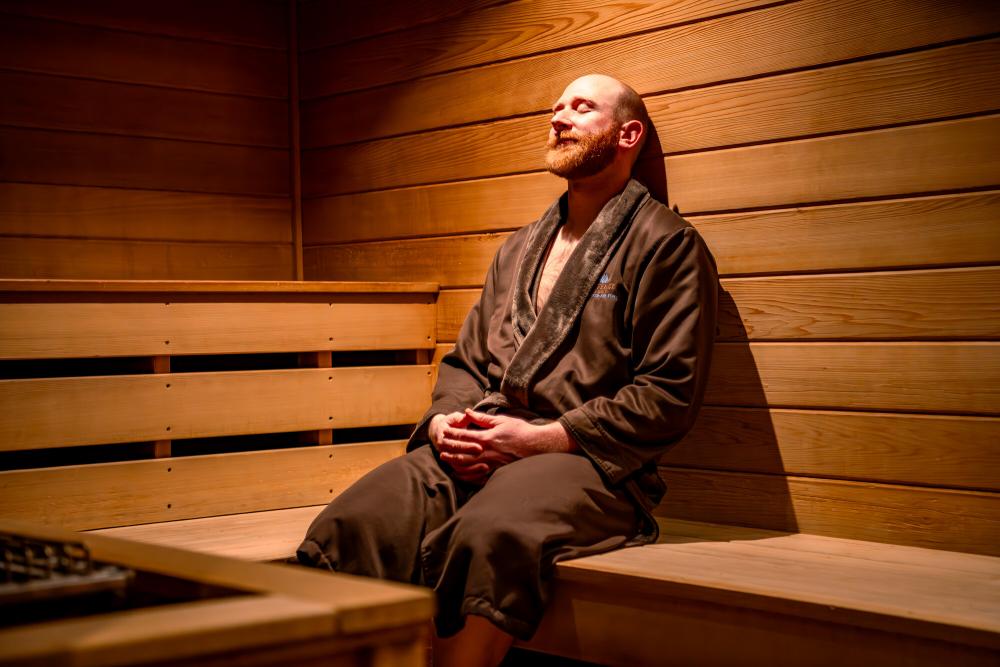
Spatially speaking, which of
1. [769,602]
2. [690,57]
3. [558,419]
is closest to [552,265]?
[558,419]

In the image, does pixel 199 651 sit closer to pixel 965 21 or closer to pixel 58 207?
pixel 965 21

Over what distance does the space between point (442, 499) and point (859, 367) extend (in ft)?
3.45

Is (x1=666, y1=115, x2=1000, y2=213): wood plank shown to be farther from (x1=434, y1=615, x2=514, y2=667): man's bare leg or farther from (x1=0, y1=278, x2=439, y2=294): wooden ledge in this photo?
(x1=434, y1=615, x2=514, y2=667): man's bare leg

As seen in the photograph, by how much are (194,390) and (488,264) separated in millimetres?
966

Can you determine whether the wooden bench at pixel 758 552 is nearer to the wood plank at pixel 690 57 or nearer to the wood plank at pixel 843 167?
the wood plank at pixel 843 167

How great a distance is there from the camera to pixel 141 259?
3668 millimetres

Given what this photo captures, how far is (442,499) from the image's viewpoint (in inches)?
101

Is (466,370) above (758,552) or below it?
above

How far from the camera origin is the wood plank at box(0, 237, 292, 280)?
11.4 ft

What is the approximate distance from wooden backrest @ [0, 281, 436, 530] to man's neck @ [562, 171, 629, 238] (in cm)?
75

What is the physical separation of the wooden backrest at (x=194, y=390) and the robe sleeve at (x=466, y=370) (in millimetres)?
465

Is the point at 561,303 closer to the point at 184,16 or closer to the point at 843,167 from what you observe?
the point at 843,167

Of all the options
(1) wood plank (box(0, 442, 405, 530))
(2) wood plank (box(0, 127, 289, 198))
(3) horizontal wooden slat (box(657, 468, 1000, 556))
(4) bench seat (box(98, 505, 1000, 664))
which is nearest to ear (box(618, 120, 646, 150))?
(3) horizontal wooden slat (box(657, 468, 1000, 556))

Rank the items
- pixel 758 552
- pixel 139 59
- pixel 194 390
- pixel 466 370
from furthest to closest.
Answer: pixel 139 59 < pixel 194 390 < pixel 466 370 < pixel 758 552
